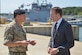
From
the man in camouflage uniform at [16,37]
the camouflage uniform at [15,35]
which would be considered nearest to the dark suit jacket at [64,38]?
the man in camouflage uniform at [16,37]

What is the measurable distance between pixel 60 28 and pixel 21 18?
68 centimetres

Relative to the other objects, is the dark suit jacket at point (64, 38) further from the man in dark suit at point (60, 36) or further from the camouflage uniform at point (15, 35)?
the camouflage uniform at point (15, 35)

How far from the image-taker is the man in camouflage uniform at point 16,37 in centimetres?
484

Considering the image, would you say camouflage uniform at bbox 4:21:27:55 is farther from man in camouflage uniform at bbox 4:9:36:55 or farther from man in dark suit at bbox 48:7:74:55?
man in dark suit at bbox 48:7:74:55

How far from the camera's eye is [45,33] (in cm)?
2391

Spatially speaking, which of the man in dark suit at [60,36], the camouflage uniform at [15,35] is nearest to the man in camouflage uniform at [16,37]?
the camouflage uniform at [15,35]

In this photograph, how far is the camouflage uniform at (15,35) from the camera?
4.87 metres

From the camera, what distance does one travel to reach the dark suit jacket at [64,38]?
4.86 m

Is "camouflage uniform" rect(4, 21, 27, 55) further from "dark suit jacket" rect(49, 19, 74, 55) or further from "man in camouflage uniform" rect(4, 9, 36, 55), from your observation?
"dark suit jacket" rect(49, 19, 74, 55)

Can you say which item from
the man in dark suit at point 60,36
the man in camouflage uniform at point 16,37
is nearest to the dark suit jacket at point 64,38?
the man in dark suit at point 60,36

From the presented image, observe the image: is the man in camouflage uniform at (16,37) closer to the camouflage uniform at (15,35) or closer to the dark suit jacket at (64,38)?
the camouflage uniform at (15,35)

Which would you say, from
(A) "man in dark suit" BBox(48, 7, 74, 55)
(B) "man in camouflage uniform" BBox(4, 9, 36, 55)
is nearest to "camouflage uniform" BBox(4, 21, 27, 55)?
(B) "man in camouflage uniform" BBox(4, 9, 36, 55)

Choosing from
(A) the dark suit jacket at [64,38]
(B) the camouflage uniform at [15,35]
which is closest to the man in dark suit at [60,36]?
(A) the dark suit jacket at [64,38]

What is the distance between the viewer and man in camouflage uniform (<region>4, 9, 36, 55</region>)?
484cm
